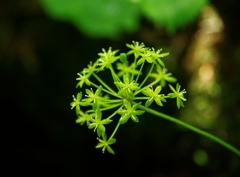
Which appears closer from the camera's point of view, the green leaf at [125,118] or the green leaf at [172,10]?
the green leaf at [125,118]

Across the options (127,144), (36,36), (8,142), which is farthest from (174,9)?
(8,142)

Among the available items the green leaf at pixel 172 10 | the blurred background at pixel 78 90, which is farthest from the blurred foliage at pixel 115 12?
the blurred background at pixel 78 90

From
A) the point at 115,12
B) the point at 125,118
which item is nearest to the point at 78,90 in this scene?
the point at 115,12

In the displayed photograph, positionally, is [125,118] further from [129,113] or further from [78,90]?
[78,90]

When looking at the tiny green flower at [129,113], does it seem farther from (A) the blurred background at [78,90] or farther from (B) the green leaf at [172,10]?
(A) the blurred background at [78,90]

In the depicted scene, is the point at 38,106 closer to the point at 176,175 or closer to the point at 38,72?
the point at 38,72

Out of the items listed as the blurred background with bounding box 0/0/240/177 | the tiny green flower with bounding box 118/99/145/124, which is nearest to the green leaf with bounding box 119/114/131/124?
the tiny green flower with bounding box 118/99/145/124
